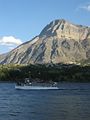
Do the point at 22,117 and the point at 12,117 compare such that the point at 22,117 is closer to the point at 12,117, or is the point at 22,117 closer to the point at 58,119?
the point at 12,117

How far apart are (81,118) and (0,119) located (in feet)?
64.4

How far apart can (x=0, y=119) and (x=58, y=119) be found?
46.4ft

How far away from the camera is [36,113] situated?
108438 millimetres

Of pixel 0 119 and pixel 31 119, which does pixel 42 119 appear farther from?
pixel 0 119

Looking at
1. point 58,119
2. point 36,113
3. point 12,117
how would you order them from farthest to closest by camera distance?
point 36,113, point 12,117, point 58,119

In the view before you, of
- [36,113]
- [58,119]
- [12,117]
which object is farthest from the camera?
[36,113]

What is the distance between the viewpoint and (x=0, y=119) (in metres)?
94.6

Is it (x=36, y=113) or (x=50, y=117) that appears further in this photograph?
(x=36, y=113)

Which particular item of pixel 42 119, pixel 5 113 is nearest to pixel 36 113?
pixel 5 113

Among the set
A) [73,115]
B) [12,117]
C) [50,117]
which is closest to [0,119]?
[12,117]

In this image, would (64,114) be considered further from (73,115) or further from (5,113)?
(5,113)

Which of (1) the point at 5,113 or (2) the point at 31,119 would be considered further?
(1) the point at 5,113

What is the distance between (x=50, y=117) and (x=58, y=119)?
5389 millimetres

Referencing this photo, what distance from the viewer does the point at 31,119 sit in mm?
93625
